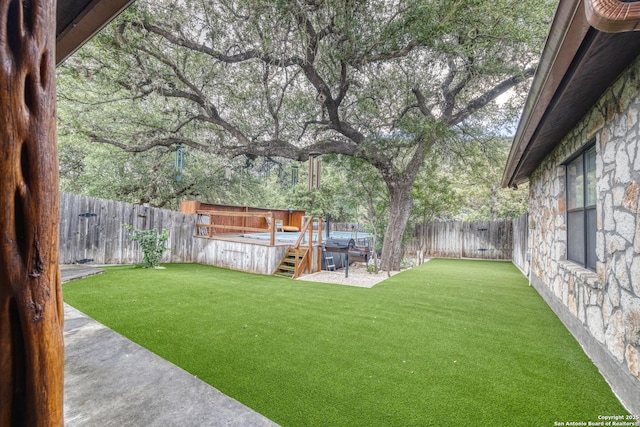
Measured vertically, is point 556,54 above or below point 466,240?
above

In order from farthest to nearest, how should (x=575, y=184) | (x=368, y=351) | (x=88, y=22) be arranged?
(x=575, y=184) < (x=368, y=351) < (x=88, y=22)

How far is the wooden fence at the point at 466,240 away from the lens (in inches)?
438

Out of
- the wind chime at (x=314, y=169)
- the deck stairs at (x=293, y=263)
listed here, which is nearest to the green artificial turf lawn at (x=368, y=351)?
the deck stairs at (x=293, y=263)

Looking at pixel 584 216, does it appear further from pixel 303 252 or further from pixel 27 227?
pixel 303 252

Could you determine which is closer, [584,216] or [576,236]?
[584,216]

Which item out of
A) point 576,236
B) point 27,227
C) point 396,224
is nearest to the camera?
point 27,227

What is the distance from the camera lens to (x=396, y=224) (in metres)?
8.79

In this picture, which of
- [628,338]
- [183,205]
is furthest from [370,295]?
[183,205]

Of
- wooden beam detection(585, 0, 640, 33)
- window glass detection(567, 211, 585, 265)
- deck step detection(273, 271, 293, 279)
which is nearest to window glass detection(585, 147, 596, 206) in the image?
window glass detection(567, 211, 585, 265)

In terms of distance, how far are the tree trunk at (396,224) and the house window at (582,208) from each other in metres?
4.80

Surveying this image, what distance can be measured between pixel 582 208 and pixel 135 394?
14.7 ft

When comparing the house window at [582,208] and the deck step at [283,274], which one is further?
the deck step at [283,274]

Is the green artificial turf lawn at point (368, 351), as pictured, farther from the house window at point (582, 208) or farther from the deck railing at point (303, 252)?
the deck railing at point (303, 252)

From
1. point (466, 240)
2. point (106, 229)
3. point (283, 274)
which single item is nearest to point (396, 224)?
point (283, 274)
